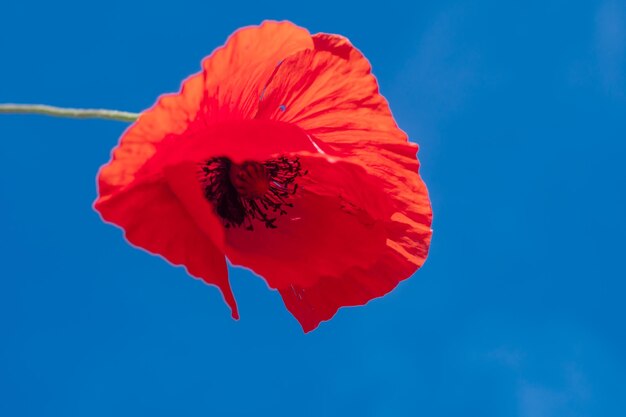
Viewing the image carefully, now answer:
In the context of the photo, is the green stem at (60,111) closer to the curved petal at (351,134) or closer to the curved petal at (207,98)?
the curved petal at (207,98)

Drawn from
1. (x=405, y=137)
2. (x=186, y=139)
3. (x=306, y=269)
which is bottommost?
(x=306, y=269)

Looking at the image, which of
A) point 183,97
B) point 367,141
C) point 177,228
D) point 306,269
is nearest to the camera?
point 183,97

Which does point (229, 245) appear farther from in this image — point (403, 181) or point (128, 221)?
point (403, 181)

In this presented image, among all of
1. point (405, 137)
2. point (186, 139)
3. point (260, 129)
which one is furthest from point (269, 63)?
point (405, 137)

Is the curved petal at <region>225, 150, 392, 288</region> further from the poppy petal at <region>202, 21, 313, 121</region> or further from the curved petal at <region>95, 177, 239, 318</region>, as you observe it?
the poppy petal at <region>202, 21, 313, 121</region>

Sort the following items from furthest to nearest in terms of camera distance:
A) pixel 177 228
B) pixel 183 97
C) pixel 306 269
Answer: pixel 306 269, pixel 177 228, pixel 183 97

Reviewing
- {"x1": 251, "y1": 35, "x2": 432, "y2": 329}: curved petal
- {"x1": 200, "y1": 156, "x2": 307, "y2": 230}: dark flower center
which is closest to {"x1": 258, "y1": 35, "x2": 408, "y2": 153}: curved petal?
{"x1": 251, "y1": 35, "x2": 432, "y2": 329}: curved petal

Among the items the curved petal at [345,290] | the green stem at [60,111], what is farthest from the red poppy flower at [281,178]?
the green stem at [60,111]
